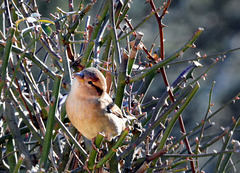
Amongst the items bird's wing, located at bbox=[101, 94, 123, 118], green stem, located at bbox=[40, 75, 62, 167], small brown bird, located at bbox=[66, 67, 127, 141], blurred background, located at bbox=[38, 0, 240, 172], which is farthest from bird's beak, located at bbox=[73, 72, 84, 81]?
blurred background, located at bbox=[38, 0, 240, 172]

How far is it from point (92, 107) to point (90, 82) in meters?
0.12

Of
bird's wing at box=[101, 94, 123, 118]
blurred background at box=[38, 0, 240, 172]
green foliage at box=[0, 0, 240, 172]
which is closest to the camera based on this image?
green foliage at box=[0, 0, 240, 172]

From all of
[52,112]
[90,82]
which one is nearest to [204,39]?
[90,82]

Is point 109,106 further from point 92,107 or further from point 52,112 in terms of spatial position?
point 52,112

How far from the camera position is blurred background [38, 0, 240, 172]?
5613 mm

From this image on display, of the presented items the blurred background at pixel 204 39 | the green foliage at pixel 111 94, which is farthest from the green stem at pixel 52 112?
the blurred background at pixel 204 39

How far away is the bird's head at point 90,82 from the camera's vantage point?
2.06 meters

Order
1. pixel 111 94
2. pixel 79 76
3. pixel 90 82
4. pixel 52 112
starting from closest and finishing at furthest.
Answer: pixel 52 112, pixel 79 76, pixel 90 82, pixel 111 94

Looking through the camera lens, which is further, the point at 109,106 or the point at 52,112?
the point at 109,106

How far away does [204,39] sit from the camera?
20.1 feet

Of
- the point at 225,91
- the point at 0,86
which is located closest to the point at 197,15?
the point at 225,91

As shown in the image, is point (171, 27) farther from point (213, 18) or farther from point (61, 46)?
point (61, 46)

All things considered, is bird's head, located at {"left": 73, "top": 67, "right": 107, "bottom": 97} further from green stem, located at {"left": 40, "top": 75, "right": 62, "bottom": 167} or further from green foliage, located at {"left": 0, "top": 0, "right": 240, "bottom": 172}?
green stem, located at {"left": 40, "top": 75, "right": 62, "bottom": 167}

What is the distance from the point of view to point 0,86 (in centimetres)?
174
